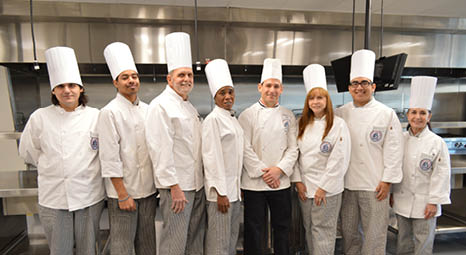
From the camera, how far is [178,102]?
4.43ft

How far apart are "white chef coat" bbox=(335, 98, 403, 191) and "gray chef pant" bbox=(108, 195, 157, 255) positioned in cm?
117

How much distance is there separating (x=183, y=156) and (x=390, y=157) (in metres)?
1.19

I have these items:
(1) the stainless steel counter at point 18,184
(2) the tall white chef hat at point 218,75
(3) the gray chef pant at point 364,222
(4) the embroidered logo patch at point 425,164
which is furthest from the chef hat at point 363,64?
(1) the stainless steel counter at point 18,184

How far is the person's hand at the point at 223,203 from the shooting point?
4.39 ft

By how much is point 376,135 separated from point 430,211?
512mm

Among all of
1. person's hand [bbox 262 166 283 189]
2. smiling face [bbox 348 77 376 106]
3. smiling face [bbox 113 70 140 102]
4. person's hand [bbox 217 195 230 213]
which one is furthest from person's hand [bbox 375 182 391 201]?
smiling face [bbox 113 70 140 102]

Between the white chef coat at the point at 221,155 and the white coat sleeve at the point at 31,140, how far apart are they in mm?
819

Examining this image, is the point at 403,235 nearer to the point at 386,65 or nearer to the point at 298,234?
the point at 298,234

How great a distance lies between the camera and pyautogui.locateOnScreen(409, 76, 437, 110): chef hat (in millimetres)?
1541

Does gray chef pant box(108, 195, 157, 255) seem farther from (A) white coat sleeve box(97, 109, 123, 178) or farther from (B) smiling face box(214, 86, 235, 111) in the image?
(B) smiling face box(214, 86, 235, 111)

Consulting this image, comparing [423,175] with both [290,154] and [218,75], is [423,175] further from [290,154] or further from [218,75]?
[218,75]

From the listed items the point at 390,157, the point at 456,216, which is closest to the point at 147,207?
the point at 390,157

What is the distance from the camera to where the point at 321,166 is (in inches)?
59.0

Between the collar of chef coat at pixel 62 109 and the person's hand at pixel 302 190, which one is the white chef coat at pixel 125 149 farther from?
the person's hand at pixel 302 190
